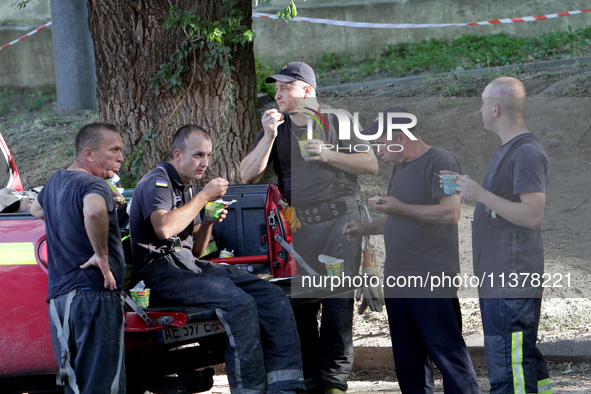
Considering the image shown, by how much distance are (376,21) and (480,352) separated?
1056 cm

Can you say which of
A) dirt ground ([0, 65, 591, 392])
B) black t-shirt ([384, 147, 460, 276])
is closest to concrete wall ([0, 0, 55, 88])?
dirt ground ([0, 65, 591, 392])

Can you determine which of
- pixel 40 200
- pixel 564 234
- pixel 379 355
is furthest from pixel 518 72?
pixel 40 200

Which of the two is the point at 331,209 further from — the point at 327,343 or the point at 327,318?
the point at 327,343

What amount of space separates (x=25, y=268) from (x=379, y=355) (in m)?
2.86

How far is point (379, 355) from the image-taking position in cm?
598

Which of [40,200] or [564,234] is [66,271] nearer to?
[40,200]

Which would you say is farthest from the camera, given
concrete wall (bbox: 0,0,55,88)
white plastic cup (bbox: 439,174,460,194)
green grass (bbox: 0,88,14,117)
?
concrete wall (bbox: 0,0,55,88)

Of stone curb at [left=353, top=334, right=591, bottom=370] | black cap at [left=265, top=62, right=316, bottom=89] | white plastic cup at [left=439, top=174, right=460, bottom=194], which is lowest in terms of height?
stone curb at [left=353, top=334, right=591, bottom=370]

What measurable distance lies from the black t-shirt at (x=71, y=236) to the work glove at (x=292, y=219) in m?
1.34

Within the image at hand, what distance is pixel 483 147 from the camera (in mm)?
9086

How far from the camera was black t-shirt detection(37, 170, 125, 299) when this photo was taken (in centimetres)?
408

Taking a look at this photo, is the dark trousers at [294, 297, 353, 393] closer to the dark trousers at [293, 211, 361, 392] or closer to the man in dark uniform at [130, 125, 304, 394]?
the dark trousers at [293, 211, 361, 392]

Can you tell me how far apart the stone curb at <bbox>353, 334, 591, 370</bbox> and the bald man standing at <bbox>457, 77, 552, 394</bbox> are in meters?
1.59

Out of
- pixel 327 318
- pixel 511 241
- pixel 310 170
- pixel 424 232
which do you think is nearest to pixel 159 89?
pixel 310 170
